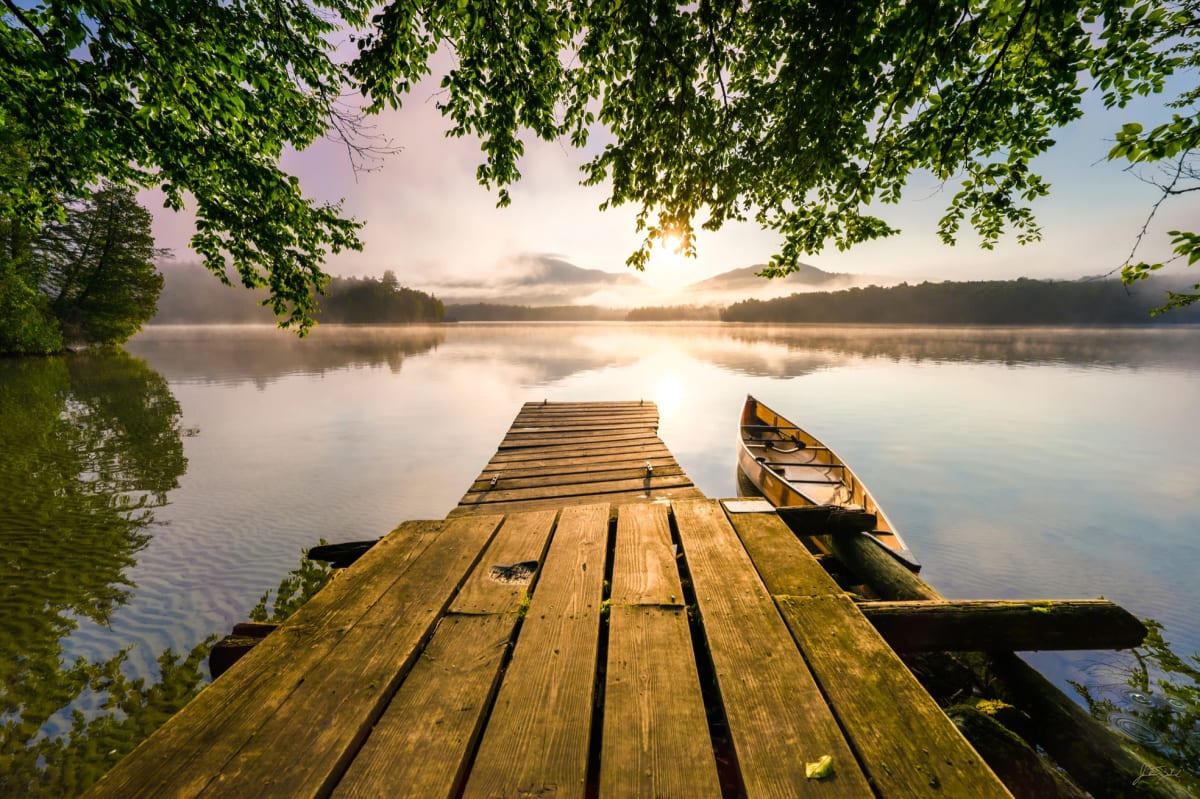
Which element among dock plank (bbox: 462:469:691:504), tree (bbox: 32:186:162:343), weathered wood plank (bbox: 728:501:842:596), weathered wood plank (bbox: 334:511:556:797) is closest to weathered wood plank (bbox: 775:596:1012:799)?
weathered wood plank (bbox: 728:501:842:596)

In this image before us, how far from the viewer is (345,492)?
12.5 metres

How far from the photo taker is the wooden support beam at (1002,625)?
9.04ft

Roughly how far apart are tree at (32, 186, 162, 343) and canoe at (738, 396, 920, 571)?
61577 millimetres

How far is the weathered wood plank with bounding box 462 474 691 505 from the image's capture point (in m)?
6.61

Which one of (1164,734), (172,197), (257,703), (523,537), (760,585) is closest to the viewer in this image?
(257,703)

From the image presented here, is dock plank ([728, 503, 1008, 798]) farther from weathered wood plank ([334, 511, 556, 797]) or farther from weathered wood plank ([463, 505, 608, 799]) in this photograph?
weathered wood plank ([334, 511, 556, 797])

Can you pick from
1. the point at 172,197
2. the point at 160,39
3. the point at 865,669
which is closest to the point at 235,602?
the point at 172,197

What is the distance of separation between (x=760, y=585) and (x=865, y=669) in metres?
0.74

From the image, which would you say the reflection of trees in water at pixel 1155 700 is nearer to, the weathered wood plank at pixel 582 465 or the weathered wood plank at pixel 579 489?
the weathered wood plank at pixel 579 489

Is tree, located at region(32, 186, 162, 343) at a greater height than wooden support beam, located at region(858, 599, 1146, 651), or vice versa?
tree, located at region(32, 186, 162, 343)

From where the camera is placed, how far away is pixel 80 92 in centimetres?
573

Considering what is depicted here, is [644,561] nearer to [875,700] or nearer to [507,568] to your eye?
[507,568]

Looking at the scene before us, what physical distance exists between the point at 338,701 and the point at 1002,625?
12.9 feet

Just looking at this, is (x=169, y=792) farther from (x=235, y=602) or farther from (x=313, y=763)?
(x=235, y=602)
